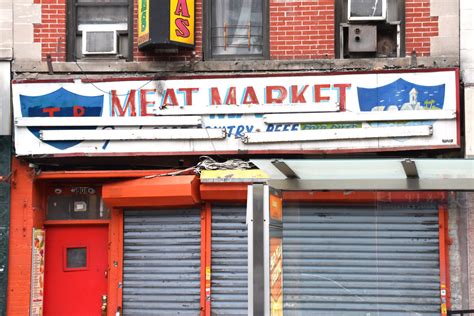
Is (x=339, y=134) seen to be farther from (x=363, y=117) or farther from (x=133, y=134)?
(x=133, y=134)

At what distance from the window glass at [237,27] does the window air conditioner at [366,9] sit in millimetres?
1345

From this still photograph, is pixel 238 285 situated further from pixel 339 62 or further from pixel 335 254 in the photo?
pixel 339 62

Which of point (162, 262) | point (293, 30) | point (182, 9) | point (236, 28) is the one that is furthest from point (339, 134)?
point (162, 262)

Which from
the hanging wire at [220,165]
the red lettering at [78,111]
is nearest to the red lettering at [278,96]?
the hanging wire at [220,165]

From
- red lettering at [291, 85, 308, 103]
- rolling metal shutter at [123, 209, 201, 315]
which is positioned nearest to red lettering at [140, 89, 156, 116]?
rolling metal shutter at [123, 209, 201, 315]

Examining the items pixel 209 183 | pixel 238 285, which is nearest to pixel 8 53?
pixel 209 183

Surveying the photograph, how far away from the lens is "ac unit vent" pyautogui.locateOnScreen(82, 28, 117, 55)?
34.9 feet

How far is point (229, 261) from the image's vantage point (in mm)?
10305

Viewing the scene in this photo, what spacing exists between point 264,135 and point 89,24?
3.19 m

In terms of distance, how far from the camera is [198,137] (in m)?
10.1

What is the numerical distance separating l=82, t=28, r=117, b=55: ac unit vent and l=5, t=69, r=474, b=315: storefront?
0.60m

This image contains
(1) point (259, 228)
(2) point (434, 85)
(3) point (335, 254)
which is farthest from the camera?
(2) point (434, 85)

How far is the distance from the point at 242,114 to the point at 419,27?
2.84 meters

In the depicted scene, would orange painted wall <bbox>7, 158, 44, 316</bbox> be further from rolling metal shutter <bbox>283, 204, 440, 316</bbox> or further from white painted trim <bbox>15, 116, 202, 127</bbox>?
rolling metal shutter <bbox>283, 204, 440, 316</bbox>
